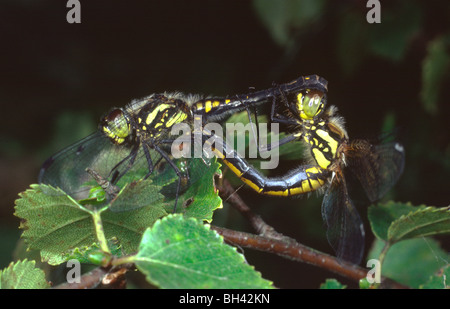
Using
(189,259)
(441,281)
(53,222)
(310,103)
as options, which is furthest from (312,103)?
(53,222)

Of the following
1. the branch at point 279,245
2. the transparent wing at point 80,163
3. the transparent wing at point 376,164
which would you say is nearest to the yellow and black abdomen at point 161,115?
the transparent wing at point 80,163

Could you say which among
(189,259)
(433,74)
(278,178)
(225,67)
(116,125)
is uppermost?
(225,67)

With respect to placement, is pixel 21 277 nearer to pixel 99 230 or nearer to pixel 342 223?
pixel 99 230

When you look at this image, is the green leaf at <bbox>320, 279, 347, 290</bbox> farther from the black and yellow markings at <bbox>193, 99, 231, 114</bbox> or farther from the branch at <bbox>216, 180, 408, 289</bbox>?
the black and yellow markings at <bbox>193, 99, 231, 114</bbox>

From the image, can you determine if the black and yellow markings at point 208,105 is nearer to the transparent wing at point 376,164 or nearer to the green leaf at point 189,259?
the transparent wing at point 376,164

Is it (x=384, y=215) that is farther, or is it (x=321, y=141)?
(x=384, y=215)

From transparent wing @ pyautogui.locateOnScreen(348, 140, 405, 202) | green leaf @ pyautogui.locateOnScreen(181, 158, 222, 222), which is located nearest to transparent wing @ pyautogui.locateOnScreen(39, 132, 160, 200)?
green leaf @ pyautogui.locateOnScreen(181, 158, 222, 222)
